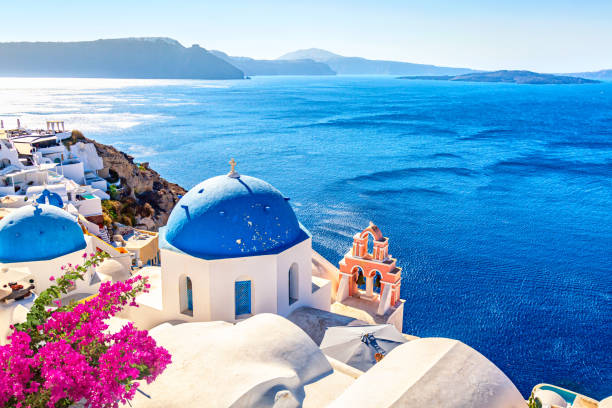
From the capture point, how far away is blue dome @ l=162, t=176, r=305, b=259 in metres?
A: 12.1

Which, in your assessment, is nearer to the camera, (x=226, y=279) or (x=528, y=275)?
(x=226, y=279)

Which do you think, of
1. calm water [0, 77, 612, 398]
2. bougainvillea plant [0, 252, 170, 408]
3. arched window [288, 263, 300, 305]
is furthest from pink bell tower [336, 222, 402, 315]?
bougainvillea plant [0, 252, 170, 408]

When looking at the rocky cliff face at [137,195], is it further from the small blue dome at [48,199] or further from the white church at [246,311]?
the white church at [246,311]

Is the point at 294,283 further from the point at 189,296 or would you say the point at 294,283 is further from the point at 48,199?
the point at 48,199

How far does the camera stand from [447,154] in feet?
213

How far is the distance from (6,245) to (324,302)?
396 inches

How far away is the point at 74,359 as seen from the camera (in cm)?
543

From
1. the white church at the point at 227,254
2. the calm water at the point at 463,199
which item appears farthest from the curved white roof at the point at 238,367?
the calm water at the point at 463,199

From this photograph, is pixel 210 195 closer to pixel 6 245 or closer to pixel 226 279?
pixel 226 279

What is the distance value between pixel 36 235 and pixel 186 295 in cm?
588

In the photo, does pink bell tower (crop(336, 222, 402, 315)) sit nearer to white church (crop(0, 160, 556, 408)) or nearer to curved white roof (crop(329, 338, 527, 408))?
white church (crop(0, 160, 556, 408))

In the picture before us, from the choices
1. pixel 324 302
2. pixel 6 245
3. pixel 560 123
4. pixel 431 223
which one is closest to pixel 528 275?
pixel 431 223

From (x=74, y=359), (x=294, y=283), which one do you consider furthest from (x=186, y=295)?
(x=74, y=359)

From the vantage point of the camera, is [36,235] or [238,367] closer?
[238,367]
